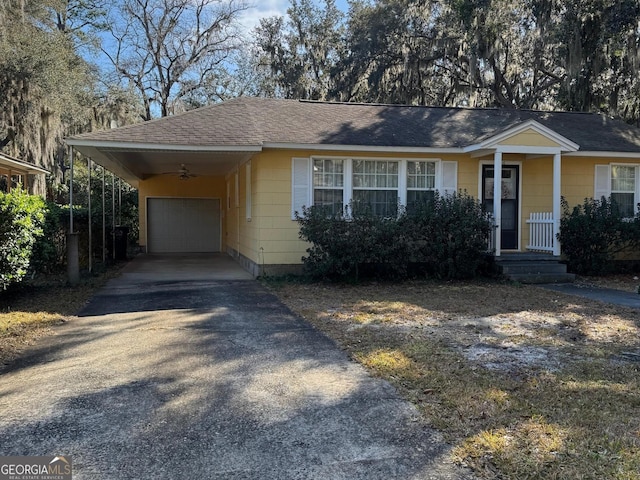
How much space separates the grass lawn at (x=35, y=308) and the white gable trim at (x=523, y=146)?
8301 millimetres

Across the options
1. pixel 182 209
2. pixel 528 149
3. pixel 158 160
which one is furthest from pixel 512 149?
pixel 182 209

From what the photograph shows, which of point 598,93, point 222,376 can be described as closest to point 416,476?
point 222,376

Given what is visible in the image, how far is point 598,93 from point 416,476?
19805 mm

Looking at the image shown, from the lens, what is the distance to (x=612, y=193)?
1282 cm

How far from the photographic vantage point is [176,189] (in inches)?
757

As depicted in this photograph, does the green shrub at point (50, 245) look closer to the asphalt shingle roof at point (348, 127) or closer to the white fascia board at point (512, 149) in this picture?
the asphalt shingle roof at point (348, 127)

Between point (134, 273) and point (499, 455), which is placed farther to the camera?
point (134, 273)

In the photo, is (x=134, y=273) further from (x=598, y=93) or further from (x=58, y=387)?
(x=598, y=93)

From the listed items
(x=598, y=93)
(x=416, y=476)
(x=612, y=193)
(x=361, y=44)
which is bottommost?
(x=416, y=476)

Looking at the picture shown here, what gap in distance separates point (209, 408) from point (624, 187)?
12.4 meters

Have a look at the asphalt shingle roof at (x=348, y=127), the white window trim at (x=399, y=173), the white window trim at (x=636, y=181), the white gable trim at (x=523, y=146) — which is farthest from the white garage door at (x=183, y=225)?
the white window trim at (x=636, y=181)

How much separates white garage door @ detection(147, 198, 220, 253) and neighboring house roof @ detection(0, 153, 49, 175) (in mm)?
3860

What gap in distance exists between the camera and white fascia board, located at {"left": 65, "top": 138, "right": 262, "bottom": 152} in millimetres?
9891

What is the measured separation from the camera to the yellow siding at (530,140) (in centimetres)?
1125
